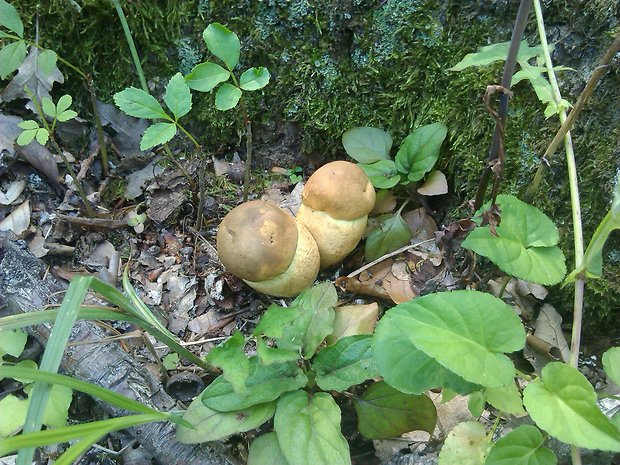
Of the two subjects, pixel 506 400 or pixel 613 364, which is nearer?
pixel 613 364

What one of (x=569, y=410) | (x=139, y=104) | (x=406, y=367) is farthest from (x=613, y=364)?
(x=139, y=104)

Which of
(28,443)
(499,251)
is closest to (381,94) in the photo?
(499,251)

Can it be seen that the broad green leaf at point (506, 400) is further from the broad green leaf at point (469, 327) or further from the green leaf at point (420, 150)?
the green leaf at point (420, 150)

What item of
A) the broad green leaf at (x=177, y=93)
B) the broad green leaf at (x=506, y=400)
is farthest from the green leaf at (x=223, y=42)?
the broad green leaf at (x=506, y=400)

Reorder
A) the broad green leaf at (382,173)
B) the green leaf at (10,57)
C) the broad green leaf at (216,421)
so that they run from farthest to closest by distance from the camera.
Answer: the broad green leaf at (382,173) → the green leaf at (10,57) → the broad green leaf at (216,421)

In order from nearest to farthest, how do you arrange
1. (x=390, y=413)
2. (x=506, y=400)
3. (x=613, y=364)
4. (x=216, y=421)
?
(x=613, y=364) → (x=506, y=400) → (x=216, y=421) → (x=390, y=413)

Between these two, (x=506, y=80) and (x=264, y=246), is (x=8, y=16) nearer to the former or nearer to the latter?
(x=264, y=246)
